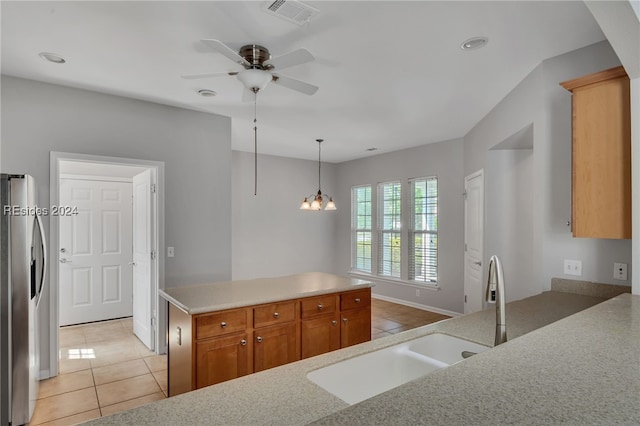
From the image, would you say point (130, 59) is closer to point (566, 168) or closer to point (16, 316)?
point (16, 316)

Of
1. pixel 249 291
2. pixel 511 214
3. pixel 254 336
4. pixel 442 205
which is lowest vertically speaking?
pixel 254 336

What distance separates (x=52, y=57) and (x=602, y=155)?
12.5ft

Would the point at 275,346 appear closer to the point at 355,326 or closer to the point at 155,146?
the point at 355,326

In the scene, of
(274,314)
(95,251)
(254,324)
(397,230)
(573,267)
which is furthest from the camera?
(397,230)

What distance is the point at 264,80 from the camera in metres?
2.40

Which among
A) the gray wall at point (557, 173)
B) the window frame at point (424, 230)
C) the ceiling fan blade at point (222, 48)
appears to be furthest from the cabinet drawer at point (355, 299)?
the window frame at point (424, 230)

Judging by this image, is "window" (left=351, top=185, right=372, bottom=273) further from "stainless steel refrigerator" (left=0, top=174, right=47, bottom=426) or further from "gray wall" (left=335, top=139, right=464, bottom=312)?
Result: "stainless steel refrigerator" (left=0, top=174, right=47, bottom=426)

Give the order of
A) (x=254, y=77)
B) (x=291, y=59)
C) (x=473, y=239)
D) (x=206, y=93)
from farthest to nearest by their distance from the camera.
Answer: (x=473, y=239) → (x=206, y=93) → (x=254, y=77) → (x=291, y=59)

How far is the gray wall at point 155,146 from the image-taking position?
3123 mm

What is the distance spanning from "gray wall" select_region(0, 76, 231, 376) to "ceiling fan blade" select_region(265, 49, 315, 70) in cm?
204

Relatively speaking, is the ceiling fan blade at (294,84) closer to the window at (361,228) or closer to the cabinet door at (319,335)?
the cabinet door at (319,335)

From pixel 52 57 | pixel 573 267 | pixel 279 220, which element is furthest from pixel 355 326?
pixel 279 220

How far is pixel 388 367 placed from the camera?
1442 mm

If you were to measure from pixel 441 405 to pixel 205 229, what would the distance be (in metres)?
3.70
